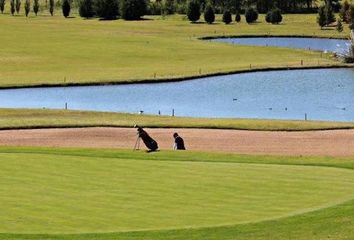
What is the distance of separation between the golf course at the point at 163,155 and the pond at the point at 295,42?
810 centimetres

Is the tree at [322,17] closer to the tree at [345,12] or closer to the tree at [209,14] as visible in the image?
the tree at [345,12]

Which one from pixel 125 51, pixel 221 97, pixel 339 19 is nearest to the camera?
pixel 221 97

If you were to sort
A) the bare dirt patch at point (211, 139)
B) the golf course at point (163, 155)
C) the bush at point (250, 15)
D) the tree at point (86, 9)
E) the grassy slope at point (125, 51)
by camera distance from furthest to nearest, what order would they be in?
1. the tree at point (86, 9)
2. the bush at point (250, 15)
3. the grassy slope at point (125, 51)
4. the bare dirt patch at point (211, 139)
5. the golf course at point (163, 155)

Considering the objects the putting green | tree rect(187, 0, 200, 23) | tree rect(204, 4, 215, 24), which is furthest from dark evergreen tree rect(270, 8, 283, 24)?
the putting green

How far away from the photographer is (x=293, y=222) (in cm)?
2405

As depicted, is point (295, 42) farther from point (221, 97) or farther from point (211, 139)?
point (211, 139)

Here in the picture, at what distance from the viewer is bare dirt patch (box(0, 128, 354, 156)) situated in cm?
4562

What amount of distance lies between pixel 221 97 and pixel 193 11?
88184 mm

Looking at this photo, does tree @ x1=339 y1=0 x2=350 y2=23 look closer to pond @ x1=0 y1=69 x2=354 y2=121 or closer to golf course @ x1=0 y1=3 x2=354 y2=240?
golf course @ x1=0 y1=3 x2=354 y2=240

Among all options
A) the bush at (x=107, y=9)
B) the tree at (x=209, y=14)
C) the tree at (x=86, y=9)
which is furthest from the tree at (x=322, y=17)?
the tree at (x=86, y=9)

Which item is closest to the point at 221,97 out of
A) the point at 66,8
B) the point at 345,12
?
the point at 345,12

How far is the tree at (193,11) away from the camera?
159 metres

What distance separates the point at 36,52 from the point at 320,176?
81768 millimetres

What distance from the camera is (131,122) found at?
5644 cm
